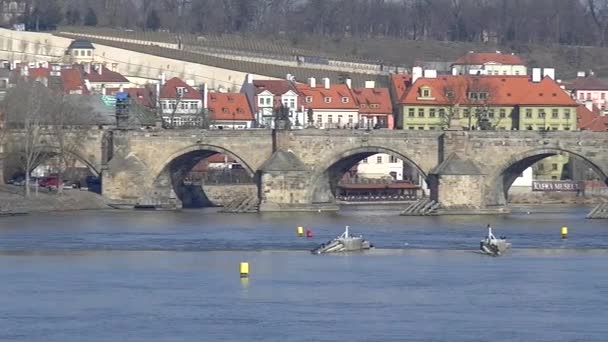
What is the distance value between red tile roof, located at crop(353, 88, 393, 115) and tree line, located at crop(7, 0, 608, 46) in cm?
4107

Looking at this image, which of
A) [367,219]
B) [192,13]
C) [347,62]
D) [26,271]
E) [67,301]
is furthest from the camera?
[192,13]

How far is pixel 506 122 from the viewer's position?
112375 millimetres

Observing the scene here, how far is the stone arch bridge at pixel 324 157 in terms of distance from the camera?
8944cm

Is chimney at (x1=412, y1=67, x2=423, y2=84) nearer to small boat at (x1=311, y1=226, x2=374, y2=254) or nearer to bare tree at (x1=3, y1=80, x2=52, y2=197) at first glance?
bare tree at (x1=3, y1=80, x2=52, y2=197)

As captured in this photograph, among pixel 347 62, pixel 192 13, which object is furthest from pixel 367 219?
pixel 192 13

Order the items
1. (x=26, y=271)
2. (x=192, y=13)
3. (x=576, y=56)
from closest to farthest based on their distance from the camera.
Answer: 1. (x=26, y=271)
2. (x=576, y=56)
3. (x=192, y=13)

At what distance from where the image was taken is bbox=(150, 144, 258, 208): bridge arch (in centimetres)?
9256

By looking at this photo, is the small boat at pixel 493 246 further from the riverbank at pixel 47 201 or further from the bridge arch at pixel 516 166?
the riverbank at pixel 47 201

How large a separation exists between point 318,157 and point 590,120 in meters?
30.0

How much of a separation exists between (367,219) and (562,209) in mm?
14367

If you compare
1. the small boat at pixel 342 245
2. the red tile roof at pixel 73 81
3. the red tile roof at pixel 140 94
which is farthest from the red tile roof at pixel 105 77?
the small boat at pixel 342 245

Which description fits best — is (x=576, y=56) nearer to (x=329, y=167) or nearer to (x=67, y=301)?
(x=329, y=167)

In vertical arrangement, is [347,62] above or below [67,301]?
above

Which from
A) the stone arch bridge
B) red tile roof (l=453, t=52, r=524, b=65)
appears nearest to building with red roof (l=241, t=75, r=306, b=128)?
red tile roof (l=453, t=52, r=524, b=65)
